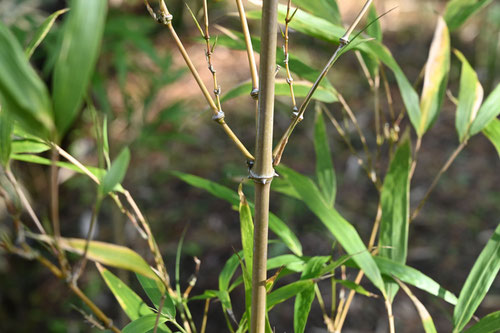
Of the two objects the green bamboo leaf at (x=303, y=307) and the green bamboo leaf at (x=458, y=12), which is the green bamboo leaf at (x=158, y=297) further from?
the green bamboo leaf at (x=458, y=12)

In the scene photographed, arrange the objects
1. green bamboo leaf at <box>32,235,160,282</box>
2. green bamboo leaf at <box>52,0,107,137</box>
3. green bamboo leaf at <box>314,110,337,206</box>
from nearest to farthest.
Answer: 1. green bamboo leaf at <box>52,0,107,137</box>
2. green bamboo leaf at <box>32,235,160,282</box>
3. green bamboo leaf at <box>314,110,337,206</box>

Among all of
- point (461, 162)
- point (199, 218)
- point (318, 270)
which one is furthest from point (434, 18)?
point (318, 270)

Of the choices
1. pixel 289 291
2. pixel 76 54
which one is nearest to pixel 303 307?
pixel 289 291

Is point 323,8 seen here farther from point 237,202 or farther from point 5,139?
point 5,139

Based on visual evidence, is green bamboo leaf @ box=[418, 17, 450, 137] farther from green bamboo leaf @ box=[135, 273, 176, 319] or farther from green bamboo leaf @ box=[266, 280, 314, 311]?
green bamboo leaf @ box=[135, 273, 176, 319]

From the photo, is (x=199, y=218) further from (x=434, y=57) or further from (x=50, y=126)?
(x=50, y=126)

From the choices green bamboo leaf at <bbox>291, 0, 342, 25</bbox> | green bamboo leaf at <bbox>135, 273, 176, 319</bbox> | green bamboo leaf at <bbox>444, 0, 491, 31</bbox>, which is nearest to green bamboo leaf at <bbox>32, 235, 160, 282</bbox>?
green bamboo leaf at <bbox>135, 273, 176, 319</bbox>
